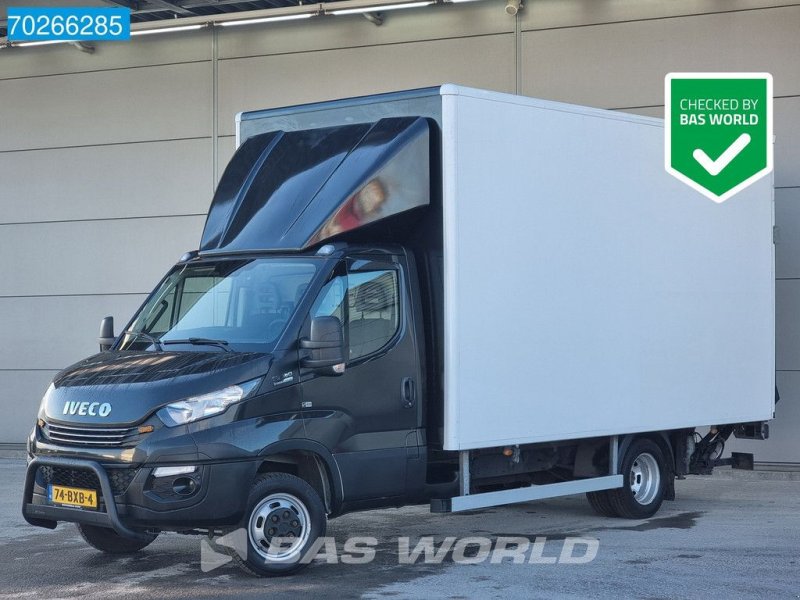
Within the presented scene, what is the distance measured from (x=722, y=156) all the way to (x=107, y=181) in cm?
876

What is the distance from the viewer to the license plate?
26.5ft

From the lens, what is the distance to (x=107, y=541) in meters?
9.34

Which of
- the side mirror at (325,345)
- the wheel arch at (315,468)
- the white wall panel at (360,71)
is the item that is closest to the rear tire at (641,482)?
the wheel arch at (315,468)

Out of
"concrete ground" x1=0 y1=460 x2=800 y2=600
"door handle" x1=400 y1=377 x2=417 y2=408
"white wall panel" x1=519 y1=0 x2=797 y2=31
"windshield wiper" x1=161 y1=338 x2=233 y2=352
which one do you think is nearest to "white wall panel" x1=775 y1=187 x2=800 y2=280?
"white wall panel" x1=519 y1=0 x2=797 y2=31

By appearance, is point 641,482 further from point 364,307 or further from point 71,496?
point 71,496

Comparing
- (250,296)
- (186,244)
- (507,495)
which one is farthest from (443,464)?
(186,244)

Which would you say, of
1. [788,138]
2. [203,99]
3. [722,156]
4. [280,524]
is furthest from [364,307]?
[203,99]

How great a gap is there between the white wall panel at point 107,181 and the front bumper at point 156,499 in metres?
9.43

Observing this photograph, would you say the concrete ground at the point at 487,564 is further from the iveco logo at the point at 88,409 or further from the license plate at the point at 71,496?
the iveco logo at the point at 88,409

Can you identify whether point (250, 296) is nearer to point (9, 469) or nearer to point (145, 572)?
point (145, 572)

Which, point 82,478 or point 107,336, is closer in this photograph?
point 82,478

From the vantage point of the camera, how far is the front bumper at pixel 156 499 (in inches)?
311

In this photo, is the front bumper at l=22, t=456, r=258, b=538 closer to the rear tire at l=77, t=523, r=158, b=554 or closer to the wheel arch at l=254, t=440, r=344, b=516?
the wheel arch at l=254, t=440, r=344, b=516

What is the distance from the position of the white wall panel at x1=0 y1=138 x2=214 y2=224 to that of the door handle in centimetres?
867
